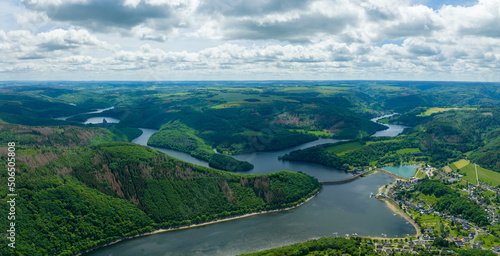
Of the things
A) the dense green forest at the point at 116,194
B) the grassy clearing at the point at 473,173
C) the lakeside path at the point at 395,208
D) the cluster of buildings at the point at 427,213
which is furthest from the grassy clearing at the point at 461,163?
the dense green forest at the point at 116,194

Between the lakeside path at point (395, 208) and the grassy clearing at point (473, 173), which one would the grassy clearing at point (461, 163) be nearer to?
the grassy clearing at point (473, 173)

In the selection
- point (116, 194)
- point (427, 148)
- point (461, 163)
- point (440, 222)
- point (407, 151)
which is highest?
point (427, 148)

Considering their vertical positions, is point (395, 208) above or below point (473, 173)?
below

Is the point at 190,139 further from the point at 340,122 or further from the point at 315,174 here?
the point at 340,122

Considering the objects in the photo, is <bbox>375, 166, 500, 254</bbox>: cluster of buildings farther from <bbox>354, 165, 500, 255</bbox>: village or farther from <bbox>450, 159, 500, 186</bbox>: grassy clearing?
<bbox>450, 159, 500, 186</bbox>: grassy clearing

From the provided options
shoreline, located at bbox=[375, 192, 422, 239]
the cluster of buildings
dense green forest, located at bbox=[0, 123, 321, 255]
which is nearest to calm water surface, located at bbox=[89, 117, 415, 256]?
shoreline, located at bbox=[375, 192, 422, 239]

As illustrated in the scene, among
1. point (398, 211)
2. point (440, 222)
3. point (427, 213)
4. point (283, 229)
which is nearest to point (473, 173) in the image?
point (427, 213)

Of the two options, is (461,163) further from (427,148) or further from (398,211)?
(398,211)
